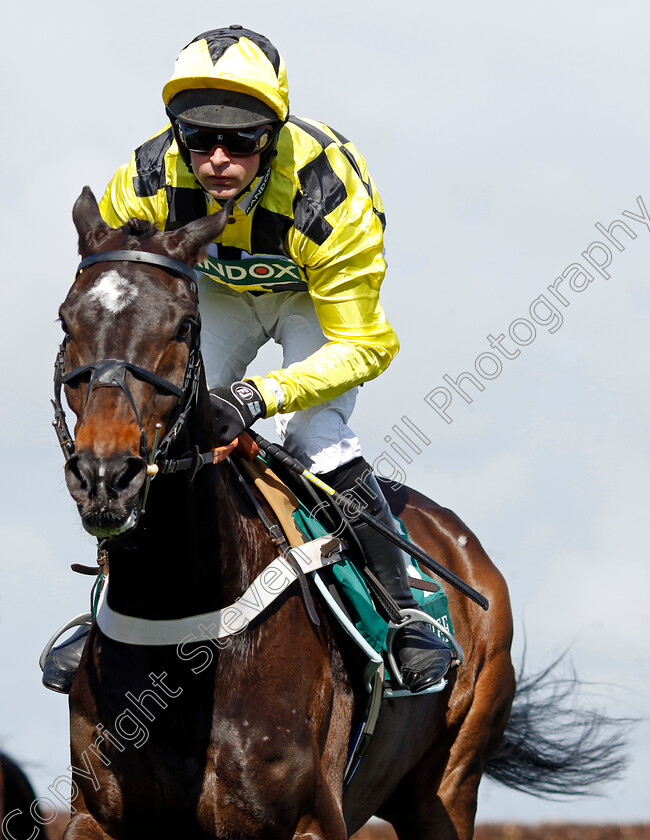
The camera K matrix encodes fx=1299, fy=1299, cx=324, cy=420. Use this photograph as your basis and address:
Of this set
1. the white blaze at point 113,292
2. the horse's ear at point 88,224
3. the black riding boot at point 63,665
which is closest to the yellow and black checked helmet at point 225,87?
the horse's ear at point 88,224

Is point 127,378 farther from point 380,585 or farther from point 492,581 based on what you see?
point 492,581

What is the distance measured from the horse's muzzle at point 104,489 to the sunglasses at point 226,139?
1.86 metres

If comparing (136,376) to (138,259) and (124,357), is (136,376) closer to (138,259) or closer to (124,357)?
(124,357)

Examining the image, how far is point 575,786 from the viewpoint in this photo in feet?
27.8

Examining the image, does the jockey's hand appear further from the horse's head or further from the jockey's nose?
the jockey's nose

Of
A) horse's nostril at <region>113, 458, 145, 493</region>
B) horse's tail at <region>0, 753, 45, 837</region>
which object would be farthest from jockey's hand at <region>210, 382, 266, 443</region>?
horse's tail at <region>0, 753, 45, 837</region>

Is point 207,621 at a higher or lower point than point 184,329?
lower

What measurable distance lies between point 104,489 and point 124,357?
47 cm

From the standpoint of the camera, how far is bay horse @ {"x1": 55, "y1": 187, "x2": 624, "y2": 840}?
4.03 meters

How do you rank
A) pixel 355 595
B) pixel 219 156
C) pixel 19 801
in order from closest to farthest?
pixel 219 156 → pixel 355 595 → pixel 19 801

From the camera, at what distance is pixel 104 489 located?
3.80 meters

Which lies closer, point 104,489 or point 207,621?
point 104,489

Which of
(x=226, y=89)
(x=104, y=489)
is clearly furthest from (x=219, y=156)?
(x=104, y=489)

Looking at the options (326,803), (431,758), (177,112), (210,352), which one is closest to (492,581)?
(431,758)
